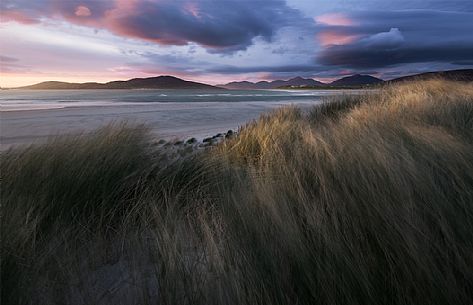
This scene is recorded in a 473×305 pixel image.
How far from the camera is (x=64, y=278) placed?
5.17 ft

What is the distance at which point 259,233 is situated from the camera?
1.54 m

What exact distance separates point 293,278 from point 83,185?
1748 mm

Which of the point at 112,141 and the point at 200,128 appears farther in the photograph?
the point at 200,128

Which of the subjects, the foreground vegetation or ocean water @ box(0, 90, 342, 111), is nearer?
the foreground vegetation

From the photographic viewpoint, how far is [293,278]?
1.34 metres

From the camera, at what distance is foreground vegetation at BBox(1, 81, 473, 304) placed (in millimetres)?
1294

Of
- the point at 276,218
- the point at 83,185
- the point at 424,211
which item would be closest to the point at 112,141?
the point at 83,185

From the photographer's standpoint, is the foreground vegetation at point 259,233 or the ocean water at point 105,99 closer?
the foreground vegetation at point 259,233

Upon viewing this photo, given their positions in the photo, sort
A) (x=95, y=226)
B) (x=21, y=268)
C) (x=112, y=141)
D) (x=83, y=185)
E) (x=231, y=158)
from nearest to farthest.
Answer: (x=21, y=268) → (x=95, y=226) → (x=83, y=185) → (x=112, y=141) → (x=231, y=158)

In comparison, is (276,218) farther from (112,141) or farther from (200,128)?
(200,128)

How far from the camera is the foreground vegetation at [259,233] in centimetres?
129

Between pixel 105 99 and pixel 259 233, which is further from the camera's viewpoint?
pixel 105 99

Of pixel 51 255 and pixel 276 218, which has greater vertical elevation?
pixel 276 218

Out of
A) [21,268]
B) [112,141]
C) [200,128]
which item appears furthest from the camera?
→ [200,128]
